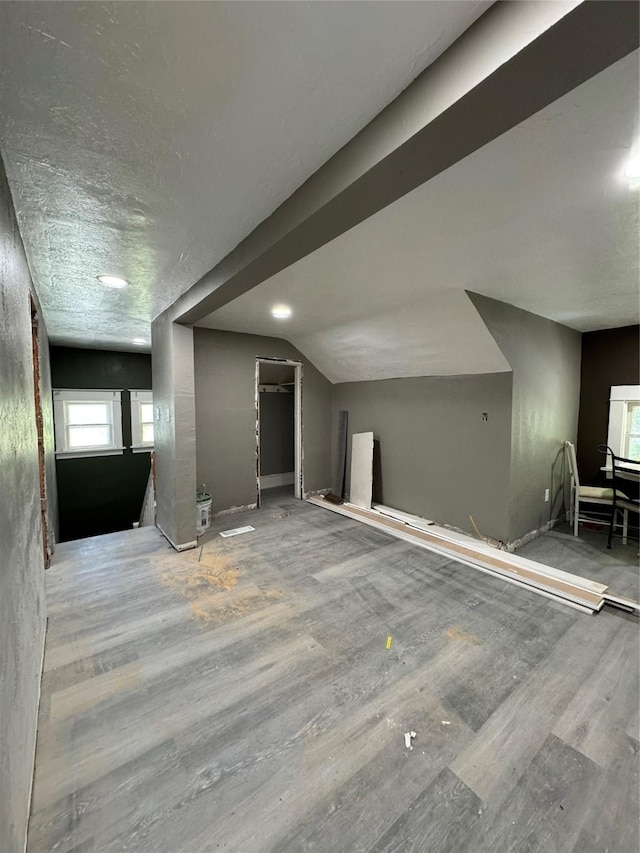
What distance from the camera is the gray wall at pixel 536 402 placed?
310 centimetres

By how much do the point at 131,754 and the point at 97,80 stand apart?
2.33 m

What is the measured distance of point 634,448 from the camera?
3.76m

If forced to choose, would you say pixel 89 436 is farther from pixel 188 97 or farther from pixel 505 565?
pixel 505 565

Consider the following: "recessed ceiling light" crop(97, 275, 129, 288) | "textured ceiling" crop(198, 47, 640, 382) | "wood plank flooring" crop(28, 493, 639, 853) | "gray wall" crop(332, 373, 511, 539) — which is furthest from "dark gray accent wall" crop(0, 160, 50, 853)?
"gray wall" crop(332, 373, 511, 539)

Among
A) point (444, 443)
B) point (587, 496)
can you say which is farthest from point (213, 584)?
point (587, 496)

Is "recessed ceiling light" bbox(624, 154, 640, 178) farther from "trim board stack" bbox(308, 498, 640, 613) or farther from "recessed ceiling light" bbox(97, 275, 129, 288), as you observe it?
"recessed ceiling light" bbox(97, 275, 129, 288)

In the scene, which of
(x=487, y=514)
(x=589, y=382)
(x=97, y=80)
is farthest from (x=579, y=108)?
(x=589, y=382)

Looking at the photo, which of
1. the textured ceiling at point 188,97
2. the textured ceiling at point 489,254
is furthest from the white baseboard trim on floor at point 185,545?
the textured ceiling at point 188,97

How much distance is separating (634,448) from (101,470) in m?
7.50

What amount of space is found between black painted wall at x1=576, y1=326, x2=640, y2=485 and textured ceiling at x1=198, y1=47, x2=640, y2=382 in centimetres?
31

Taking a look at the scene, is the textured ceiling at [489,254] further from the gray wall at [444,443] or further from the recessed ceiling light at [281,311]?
the gray wall at [444,443]

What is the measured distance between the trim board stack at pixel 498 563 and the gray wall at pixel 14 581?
292 cm

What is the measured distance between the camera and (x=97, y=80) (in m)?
0.92

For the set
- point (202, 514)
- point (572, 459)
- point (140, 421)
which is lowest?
point (202, 514)
